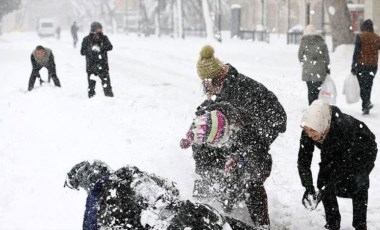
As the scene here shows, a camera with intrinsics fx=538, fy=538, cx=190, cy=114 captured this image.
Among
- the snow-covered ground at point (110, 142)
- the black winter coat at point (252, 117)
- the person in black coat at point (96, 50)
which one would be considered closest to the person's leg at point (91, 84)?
the person in black coat at point (96, 50)

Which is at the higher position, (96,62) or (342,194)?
(96,62)

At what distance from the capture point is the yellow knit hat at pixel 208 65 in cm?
464

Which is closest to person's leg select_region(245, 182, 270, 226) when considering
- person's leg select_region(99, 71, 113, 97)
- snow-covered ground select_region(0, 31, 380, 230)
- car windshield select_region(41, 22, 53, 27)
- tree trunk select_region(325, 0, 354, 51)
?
snow-covered ground select_region(0, 31, 380, 230)

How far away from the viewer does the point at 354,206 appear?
15.4 ft

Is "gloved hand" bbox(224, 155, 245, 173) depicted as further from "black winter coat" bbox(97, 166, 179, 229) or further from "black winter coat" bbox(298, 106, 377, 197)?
"black winter coat" bbox(97, 166, 179, 229)

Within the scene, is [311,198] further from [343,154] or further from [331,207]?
[343,154]

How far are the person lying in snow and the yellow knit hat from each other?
0.44 meters

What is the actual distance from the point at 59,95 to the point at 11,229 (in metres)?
7.07

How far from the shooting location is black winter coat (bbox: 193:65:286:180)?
4375 mm

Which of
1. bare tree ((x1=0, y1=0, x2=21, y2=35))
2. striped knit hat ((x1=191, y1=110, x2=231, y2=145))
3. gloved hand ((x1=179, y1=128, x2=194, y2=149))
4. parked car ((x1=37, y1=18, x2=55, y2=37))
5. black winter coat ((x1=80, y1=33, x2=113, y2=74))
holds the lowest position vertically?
gloved hand ((x1=179, y1=128, x2=194, y2=149))

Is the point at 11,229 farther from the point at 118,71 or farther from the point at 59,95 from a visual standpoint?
the point at 118,71

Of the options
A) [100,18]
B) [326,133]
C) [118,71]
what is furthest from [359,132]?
[100,18]

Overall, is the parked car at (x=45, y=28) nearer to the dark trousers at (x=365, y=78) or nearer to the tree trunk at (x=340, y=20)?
the tree trunk at (x=340, y=20)

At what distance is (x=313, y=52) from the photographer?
396 inches
